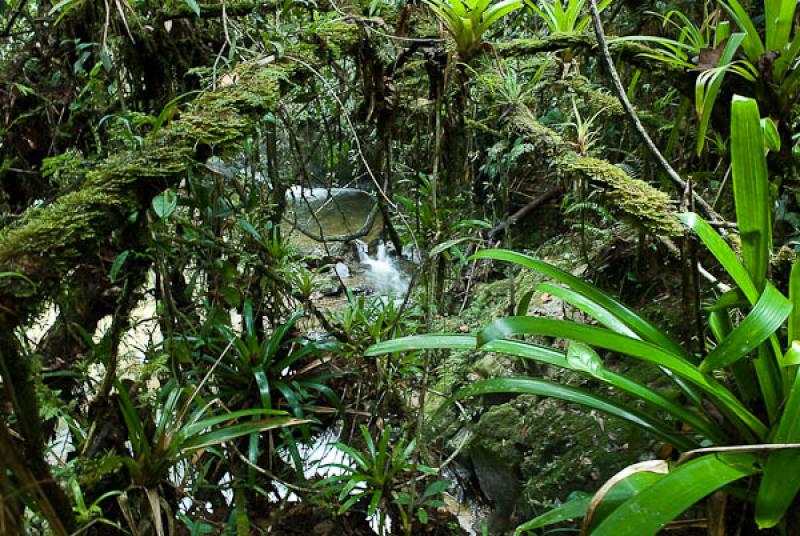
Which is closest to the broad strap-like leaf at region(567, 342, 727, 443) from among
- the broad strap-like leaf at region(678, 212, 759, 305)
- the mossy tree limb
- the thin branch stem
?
the broad strap-like leaf at region(678, 212, 759, 305)

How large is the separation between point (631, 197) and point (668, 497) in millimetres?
598

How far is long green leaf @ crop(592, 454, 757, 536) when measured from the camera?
0.77 metres

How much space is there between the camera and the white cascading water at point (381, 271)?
442cm

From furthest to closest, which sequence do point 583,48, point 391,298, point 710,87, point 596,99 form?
1. point 391,298
2. point 596,99
3. point 583,48
4. point 710,87

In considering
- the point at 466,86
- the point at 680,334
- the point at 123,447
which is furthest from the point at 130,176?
the point at 680,334

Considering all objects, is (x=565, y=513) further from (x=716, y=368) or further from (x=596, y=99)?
(x=596, y=99)

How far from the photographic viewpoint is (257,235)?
64.7 inches

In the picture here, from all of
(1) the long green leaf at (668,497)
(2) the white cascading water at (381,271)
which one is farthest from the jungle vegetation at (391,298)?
(2) the white cascading water at (381,271)

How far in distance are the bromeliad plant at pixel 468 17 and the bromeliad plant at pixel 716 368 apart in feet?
2.00

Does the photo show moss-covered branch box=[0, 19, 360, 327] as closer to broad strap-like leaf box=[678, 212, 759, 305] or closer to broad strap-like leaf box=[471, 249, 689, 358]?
broad strap-like leaf box=[471, 249, 689, 358]

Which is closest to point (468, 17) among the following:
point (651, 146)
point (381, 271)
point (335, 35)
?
point (335, 35)

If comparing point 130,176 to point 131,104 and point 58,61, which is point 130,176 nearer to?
point 131,104

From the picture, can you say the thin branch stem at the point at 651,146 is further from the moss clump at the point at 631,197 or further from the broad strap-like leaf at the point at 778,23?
the broad strap-like leaf at the point at 778,23

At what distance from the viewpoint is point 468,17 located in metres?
1.34
